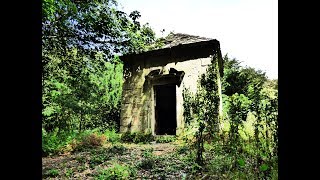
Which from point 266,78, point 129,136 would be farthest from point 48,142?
point 266,78

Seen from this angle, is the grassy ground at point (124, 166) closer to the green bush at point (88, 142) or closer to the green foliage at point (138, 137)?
the green bush at point (88, 142)

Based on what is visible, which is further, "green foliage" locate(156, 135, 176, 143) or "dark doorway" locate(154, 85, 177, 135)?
"dark doorway" locate(154, 85, 177, 135)

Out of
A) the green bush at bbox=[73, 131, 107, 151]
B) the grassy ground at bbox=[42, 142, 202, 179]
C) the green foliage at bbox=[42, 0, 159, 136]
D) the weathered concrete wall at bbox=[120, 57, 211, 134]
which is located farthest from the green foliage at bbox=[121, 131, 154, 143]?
the green foliage at bbox=[42, 0, 159, 136]

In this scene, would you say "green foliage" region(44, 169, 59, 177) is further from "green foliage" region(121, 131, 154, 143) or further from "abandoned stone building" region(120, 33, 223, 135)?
"abandoned stone building" region(120, 33, 223, 135)

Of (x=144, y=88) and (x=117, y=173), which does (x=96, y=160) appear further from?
(x=144, y=88)

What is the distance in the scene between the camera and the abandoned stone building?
36.1 ft

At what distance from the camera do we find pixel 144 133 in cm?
1119

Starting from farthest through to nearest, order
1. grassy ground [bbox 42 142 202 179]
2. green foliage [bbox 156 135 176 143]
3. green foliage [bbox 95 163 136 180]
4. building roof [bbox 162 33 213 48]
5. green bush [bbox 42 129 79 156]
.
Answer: building roof [bbox 162 33 213 48]
green foliage [bbox 156 135 176 143]
green bush [bbox 42 129 79 156]
grassy ground [bbox 42 142 202 179]
green foliage [bbox 95 163 136 180]

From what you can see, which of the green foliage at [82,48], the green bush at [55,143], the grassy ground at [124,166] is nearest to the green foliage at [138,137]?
the green bush at [55,143]

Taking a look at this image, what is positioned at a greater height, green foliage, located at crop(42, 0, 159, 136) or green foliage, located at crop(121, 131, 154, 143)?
green foliage, located at crop(42, 0, 159, 136)

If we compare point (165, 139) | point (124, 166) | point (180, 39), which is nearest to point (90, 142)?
point (165, 139)

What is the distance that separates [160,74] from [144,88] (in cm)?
107
